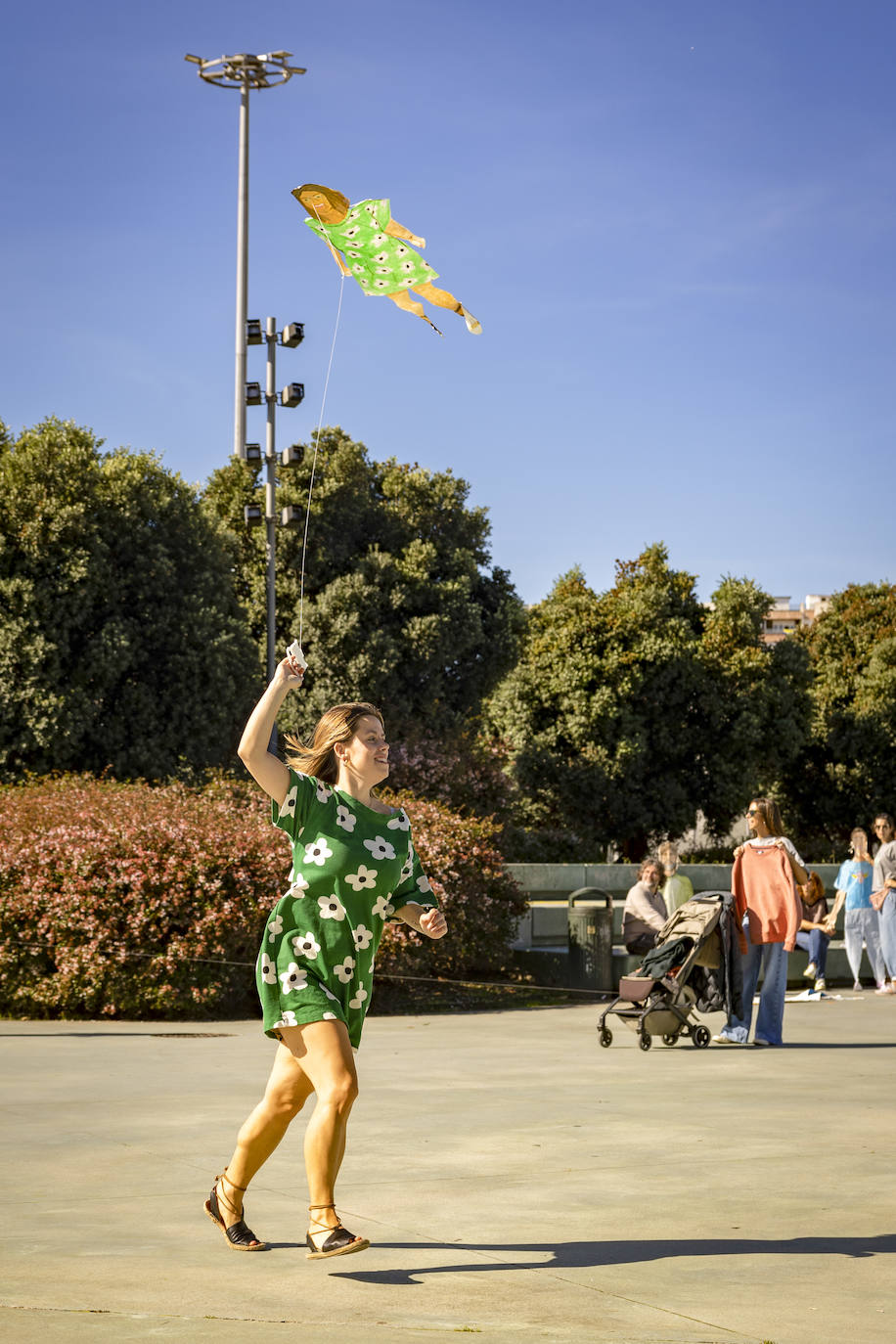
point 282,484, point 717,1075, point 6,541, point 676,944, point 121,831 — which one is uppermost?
point 282,484

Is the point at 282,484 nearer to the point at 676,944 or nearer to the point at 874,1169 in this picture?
the point at 676,944

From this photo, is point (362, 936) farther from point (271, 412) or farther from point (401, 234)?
point (271, 412)

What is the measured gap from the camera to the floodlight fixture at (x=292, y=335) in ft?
73.9

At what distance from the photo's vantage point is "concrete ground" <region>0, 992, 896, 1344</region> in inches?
177

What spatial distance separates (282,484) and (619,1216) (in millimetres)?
30544

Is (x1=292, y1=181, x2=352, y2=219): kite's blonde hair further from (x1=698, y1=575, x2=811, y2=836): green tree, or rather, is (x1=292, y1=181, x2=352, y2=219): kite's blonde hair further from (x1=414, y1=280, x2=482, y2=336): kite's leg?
(x1=698, y1=575, x2=811, y2=836): green tree

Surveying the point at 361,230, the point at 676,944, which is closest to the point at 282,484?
the point at 676,944

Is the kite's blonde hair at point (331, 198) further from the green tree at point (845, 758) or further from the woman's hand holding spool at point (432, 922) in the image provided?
the green tree at point (845, 758)

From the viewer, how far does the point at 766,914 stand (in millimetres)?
11906

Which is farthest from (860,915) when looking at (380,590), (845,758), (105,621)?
(845,758)

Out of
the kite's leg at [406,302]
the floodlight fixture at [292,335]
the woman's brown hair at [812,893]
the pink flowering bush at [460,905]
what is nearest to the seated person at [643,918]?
the pink flowering bush at [460,905]

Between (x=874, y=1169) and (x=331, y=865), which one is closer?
(x=331, y=865)

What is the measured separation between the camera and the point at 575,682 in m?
39.5

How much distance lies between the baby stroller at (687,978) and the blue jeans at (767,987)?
8 centimetres
